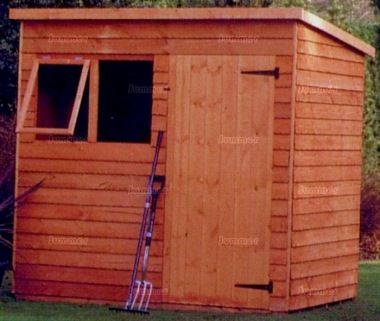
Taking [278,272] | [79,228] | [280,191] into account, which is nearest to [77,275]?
[79,228]

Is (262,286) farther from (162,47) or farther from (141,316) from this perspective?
(162,47)

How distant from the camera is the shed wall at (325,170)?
10789 mm

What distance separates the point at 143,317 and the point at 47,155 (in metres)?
2.03

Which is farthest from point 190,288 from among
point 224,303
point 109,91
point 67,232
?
point 109,91

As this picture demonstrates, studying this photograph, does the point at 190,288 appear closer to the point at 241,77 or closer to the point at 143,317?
the point at 143,317

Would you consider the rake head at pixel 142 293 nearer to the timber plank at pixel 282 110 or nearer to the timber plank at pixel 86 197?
the timber plank at pixel 86 197

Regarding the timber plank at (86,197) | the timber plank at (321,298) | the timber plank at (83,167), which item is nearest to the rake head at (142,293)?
the timber plank at (86,197)

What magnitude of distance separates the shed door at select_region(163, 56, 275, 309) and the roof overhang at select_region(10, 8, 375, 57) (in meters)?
0.41

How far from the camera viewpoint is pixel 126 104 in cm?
1314

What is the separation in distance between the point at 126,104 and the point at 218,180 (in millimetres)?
2721

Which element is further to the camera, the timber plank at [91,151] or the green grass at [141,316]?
the timber plank at [91,151]

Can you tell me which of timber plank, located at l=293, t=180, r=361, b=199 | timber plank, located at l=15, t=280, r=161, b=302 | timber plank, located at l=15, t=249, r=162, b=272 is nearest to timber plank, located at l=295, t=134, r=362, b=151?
timber plank, located at l=293, t=180, r=361, b=199

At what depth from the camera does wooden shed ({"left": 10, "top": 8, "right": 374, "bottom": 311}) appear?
10.6m

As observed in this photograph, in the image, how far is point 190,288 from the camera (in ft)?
35.5
